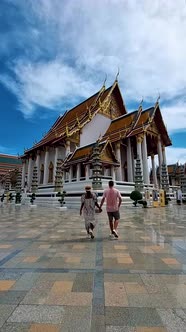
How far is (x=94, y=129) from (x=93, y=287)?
2672cm

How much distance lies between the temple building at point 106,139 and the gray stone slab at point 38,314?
1856 cm

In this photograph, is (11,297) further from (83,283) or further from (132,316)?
(132,316)

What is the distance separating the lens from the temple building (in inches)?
937

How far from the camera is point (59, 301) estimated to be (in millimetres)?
2000

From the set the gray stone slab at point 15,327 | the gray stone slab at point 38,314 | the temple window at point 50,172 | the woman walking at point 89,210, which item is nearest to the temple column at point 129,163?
the temple window at point 50,172

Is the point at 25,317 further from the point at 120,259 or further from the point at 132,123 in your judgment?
the point at 132,123

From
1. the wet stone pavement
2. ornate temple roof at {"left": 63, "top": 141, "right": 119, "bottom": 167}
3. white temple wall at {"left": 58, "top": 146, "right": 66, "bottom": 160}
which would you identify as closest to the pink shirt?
the wet stone pavement

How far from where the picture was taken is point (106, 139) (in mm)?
22719

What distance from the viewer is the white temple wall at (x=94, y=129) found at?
27036 millimetres

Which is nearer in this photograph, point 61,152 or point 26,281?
point 26,281

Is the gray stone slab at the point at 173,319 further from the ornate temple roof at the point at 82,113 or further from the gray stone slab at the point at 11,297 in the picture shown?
the ornate temple roof at the point at 82,113

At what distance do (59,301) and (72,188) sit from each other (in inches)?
Answer: 610

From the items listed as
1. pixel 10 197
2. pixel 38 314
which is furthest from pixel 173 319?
pixel 10 197

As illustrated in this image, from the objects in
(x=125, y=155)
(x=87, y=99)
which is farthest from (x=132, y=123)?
(x=87, y=99)
